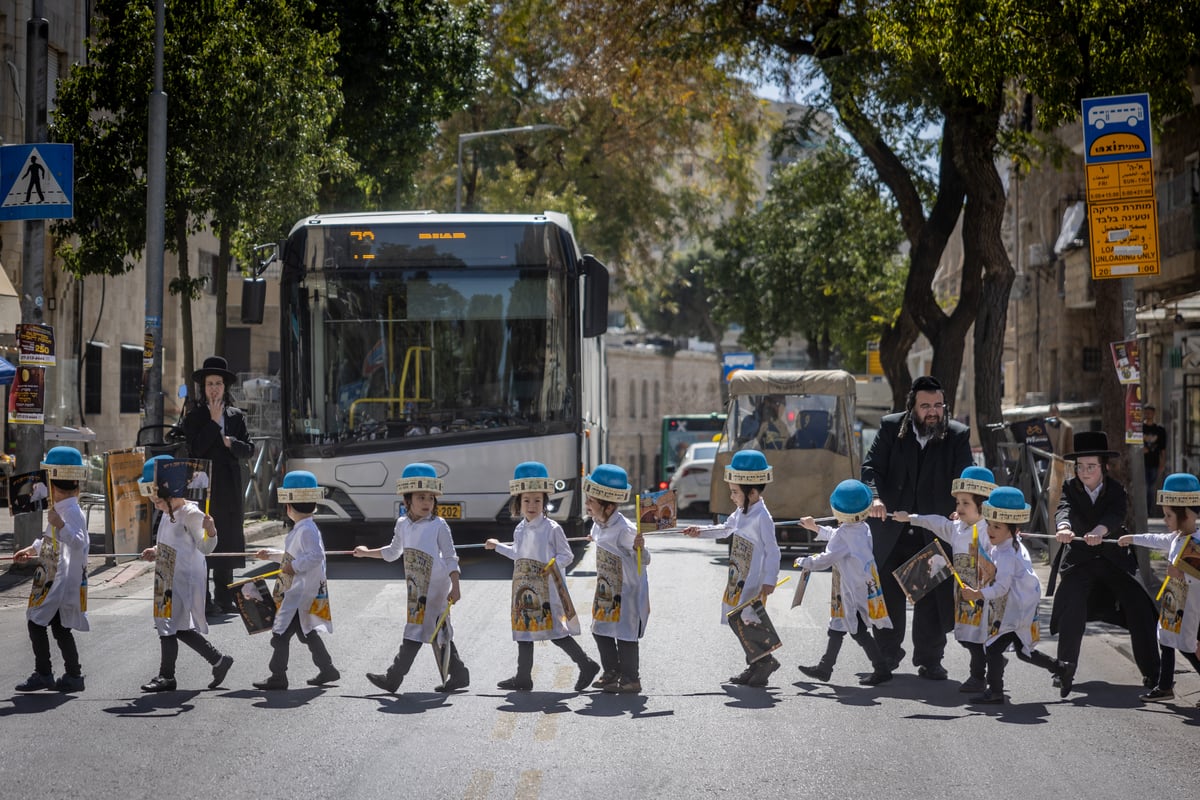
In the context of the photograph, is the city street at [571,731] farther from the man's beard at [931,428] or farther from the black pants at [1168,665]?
the man's beard at [931,428]

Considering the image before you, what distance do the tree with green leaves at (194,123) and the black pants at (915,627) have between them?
12.3 metres

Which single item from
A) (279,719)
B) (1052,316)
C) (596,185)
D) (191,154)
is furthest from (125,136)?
(1052,316)

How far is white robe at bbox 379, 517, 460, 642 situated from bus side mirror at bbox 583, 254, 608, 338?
6985 mm

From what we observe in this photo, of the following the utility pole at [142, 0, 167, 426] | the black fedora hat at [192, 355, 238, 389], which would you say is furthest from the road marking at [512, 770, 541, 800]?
the utility pole at [142, 0, 167, 426]

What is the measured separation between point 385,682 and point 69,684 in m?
1.70

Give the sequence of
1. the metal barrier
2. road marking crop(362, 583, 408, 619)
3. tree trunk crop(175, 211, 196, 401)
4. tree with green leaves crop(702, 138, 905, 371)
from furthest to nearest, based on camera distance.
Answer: tree with green leaves crop(702, 138, 905, 371)
the metal barrier
tree trunk crop(175, 211, 196, 401)
road marking crop(362, 583, 408, 619)

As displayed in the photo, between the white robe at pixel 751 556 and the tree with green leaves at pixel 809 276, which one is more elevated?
the tree with green leaves at pixel 809 276

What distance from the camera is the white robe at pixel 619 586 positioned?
872cm

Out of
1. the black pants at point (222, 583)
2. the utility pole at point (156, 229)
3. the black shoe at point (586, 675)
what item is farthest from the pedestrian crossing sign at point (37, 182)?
the black shoe at point (586, 675)

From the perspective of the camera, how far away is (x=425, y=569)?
28.3 feet

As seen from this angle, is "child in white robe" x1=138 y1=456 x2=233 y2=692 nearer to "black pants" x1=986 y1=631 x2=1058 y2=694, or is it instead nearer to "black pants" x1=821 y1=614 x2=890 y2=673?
"black pants" x1=821 y1=614 x2=890 y2=673

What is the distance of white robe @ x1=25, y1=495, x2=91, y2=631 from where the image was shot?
27.8 feet

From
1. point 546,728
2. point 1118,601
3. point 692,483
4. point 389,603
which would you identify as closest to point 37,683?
point 546,728

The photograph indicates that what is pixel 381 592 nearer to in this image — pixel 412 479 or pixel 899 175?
pixel 412 479
